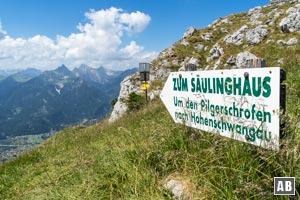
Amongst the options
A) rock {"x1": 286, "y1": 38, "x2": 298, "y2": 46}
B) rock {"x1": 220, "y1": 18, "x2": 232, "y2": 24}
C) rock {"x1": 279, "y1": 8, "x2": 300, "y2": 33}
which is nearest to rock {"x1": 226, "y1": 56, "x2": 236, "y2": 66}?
rock {"x1": 286, "y1": 38, "x2": 298, "y2": 46}

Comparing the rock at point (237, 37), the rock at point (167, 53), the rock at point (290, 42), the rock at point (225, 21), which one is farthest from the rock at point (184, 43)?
the rock at point (290, 42)

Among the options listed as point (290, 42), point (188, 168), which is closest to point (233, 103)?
point (188, 168)

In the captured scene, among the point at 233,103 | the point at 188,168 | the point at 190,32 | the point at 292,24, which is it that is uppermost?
the point at 190,32

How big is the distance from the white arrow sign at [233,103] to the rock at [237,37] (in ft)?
91.9

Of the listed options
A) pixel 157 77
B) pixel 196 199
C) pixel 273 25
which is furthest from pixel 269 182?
pixel 157 77

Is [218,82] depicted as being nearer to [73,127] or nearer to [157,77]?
[73,127]

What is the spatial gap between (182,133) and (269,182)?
1.95m

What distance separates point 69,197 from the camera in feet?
16.6

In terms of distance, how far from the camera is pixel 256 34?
100 ft

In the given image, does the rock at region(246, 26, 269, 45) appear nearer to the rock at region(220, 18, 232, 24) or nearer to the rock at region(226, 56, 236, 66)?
the rock at region(226, 56, 236, 66)

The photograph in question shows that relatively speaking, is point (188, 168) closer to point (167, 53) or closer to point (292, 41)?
point (292, 41)

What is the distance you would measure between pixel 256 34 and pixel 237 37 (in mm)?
2521

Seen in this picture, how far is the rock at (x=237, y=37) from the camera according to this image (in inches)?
1266

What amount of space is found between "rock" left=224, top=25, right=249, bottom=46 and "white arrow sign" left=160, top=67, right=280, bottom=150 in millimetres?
28024
